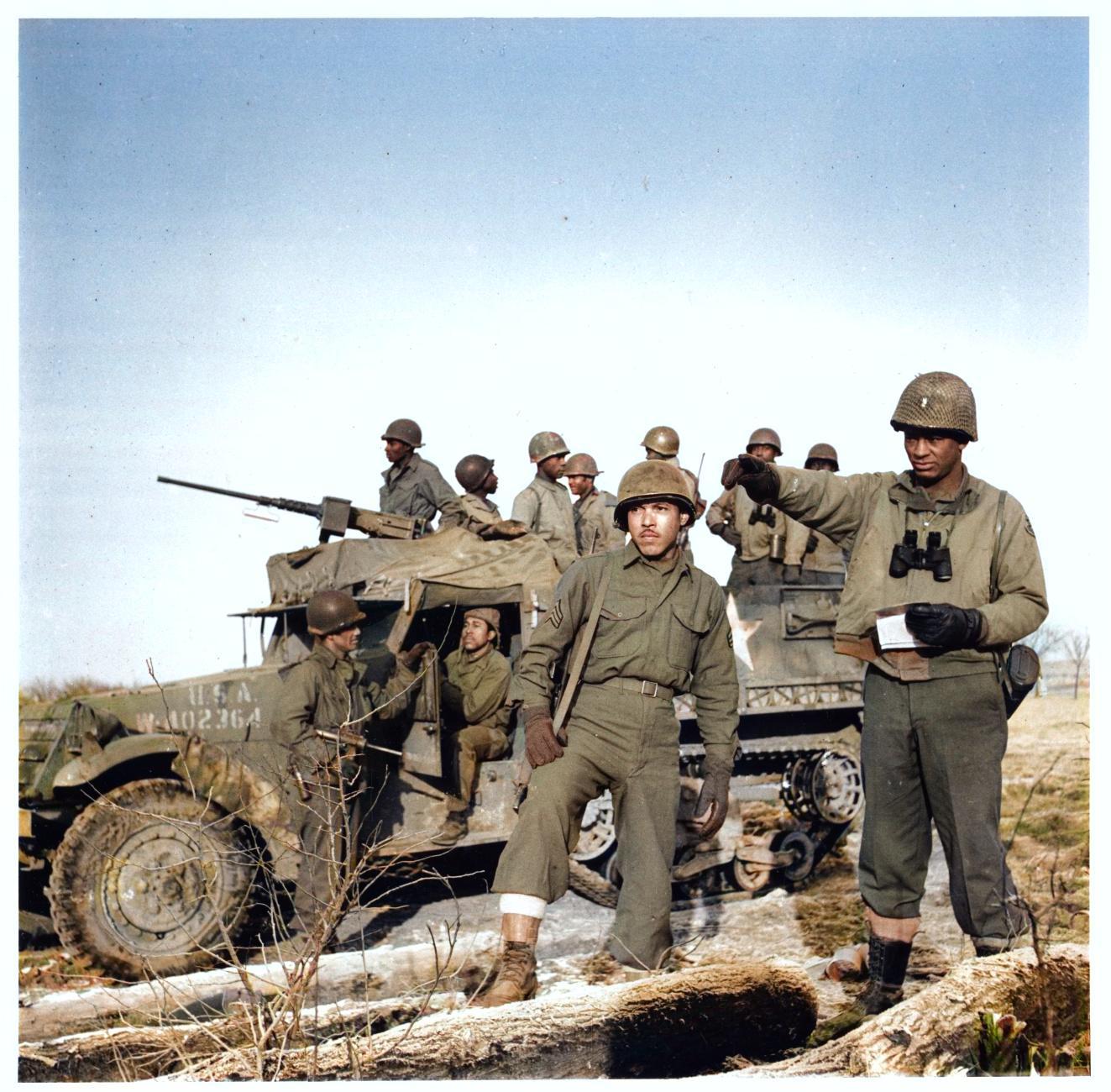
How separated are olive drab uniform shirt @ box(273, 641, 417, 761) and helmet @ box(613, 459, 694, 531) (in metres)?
2.23

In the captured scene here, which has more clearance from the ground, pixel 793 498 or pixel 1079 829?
pixel 793 498

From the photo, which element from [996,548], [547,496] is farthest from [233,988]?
[996,548]

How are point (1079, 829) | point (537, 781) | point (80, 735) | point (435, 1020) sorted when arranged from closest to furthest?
point (435, 1020) → point (537, 781) → point (80, 735) → point (1079, 829)

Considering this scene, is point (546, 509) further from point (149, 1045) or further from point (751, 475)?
point (149, 1045)

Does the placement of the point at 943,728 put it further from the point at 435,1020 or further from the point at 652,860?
the point at 435,1020

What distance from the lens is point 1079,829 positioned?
33.9 feet

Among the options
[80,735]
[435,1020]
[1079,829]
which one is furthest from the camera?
[1079,829]

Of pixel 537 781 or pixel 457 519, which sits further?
Result: pixel 457 519

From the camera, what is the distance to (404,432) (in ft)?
32.7

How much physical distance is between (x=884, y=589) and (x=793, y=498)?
0.51 meters

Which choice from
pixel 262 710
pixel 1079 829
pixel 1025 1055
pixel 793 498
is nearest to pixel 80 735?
pixel 262 710

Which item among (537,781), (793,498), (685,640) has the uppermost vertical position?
(793,498)

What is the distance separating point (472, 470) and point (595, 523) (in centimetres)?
95

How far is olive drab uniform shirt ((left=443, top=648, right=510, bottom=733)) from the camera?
8609 millimetres
